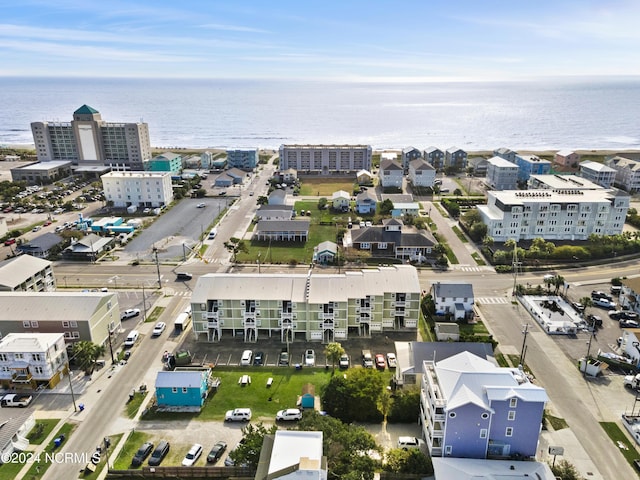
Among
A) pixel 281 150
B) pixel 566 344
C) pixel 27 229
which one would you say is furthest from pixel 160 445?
pixel 281 150

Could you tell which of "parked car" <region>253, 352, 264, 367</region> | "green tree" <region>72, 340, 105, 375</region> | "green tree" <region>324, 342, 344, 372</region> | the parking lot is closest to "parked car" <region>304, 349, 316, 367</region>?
the parking lot

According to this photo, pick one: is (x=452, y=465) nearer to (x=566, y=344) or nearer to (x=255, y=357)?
(x=255, y=357)

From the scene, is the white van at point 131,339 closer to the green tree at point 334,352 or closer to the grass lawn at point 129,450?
the grass lawn at point 129,450

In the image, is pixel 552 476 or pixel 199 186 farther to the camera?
pixel 199 186

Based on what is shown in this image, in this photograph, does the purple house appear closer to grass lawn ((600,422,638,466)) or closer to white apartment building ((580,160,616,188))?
grass lawn ((600,422,638,466))

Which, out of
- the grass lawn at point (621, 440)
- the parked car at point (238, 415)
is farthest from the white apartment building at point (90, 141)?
the grass lawn at point (621, 440)

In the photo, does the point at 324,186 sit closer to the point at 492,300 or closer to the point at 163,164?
the point at 163,164
